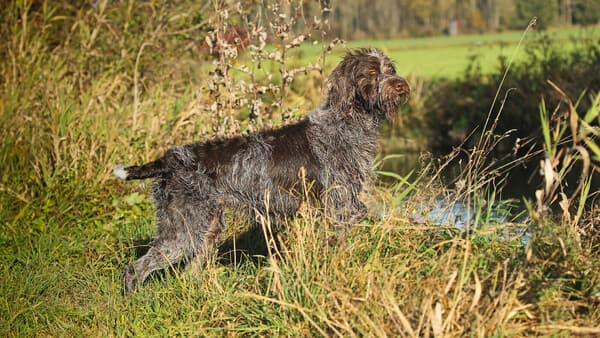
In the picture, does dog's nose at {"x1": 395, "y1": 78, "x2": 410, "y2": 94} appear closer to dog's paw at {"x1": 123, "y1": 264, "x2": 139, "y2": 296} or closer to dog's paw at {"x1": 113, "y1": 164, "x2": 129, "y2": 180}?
dog's paw at {"x1": 113, "y1": 164, "x2": 129, "y2": 180}

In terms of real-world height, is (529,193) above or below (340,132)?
below

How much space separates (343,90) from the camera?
619 centimetres

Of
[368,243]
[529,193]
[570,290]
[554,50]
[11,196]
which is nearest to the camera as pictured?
[570,290]

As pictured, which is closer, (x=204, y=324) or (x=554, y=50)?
(x=204, y=324)

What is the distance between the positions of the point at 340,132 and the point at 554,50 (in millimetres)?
9892

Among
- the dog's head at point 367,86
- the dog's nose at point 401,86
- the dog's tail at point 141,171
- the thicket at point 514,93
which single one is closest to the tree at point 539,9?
the thicket at point 514,93

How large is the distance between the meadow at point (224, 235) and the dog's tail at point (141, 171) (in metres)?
0.75

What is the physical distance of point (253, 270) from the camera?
6.02 m

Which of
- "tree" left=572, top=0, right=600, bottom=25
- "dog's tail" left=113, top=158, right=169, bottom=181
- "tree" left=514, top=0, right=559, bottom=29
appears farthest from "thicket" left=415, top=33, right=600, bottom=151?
"dog's tail" left=113, top=158, right=169, bottom=181

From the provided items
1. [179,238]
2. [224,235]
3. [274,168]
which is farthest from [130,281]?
[274,168]

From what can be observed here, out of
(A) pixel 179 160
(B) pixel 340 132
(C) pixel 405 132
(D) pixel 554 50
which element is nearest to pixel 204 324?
(A) pixel 179 160

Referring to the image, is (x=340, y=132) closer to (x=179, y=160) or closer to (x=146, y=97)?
(x=179, y=160)

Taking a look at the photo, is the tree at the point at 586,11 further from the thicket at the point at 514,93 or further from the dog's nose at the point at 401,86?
the dog's nose at the point at 401,86

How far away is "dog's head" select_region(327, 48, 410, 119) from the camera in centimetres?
602
